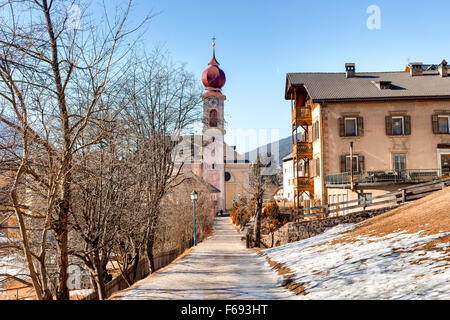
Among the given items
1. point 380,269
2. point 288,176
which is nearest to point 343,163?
point 380,269

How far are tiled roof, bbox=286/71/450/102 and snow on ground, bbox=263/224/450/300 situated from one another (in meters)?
17.5

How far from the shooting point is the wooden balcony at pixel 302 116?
31.6m

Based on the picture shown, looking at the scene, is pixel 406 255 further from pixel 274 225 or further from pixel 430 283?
pixel 274 225

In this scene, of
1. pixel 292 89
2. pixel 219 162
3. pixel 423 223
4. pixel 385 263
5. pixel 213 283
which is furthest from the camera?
pixel 219 162

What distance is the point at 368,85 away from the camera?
1185 inches

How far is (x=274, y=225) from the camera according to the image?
35406 mm

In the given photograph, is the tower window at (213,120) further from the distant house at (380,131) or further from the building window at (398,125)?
the building window at (398,125)

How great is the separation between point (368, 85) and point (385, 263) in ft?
77.9

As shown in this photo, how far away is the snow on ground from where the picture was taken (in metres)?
7.10

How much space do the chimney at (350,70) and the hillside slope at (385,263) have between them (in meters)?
19.9

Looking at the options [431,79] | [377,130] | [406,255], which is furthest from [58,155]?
[431,79]

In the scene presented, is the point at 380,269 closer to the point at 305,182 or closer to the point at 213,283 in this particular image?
the point at 213,283

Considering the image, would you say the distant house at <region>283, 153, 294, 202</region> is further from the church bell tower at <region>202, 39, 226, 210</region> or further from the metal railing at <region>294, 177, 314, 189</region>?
the metal railing at <region>294, 177, 314, 189</region>
